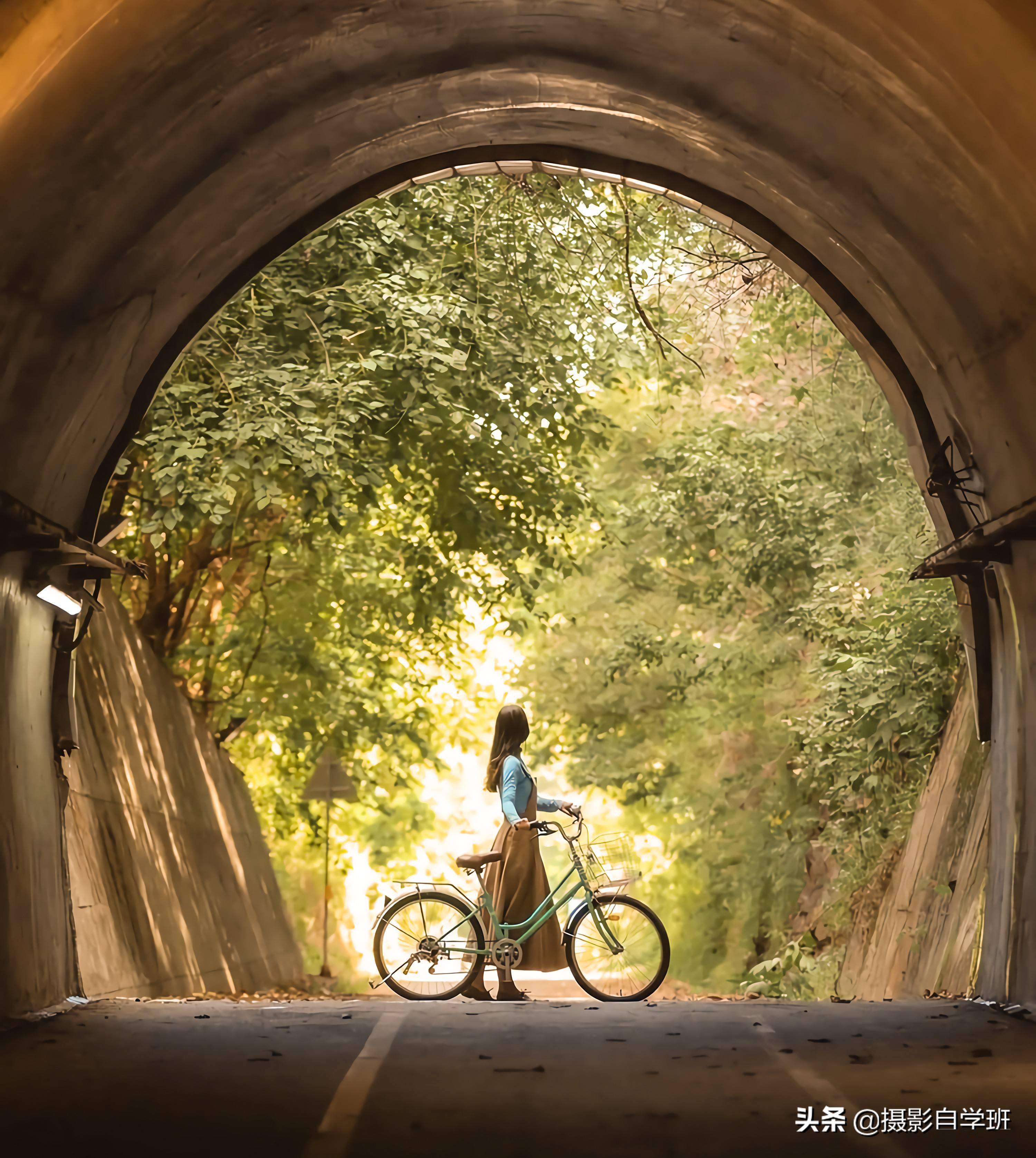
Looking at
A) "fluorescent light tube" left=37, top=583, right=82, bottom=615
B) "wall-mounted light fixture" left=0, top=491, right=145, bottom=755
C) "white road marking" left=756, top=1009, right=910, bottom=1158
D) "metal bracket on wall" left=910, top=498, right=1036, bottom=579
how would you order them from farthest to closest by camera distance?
1. "fluorescent light tube" left=37, top=583, right=82, bottom=615
2. "wall-mounted light fixture" left=0, top=491, right=145, bottom=755
3. "metal bracket on wall" left=910, top=498, right=1036, bottom=579
4. "white road marking" left=756, top=1009, right=910, bottom=1158

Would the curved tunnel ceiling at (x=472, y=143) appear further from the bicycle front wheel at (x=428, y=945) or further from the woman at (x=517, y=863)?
the bicycle front wheel at (x=428, y=945)

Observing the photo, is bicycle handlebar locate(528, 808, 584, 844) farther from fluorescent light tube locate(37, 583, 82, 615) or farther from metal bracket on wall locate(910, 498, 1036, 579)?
fluorescent light tube locate(37, 583, 82, 615)

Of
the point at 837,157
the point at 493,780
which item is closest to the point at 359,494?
the point at 493,780

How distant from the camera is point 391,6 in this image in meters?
7.23

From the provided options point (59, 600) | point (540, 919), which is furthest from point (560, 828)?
point (59, 600)

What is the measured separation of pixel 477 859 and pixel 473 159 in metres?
4.95

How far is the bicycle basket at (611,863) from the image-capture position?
10.1 metres

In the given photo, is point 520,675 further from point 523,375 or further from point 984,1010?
point 984,1010

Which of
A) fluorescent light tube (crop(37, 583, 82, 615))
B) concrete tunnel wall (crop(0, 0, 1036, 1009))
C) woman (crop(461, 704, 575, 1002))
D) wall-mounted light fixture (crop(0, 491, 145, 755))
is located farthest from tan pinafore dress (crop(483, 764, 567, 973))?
fluorescent light tube (crop(37, 583, 82, 615))

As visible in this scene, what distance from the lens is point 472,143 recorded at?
10.1m

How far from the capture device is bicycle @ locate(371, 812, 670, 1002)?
32.8ft

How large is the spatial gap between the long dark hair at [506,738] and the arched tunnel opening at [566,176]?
1.77m

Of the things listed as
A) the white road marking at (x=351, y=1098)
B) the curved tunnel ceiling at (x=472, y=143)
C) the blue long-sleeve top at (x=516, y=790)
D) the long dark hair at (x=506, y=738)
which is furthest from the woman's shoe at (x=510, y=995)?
the curved tunnel ceiling at (x=472, y=143)

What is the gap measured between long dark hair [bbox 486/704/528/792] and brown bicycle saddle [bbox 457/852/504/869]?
46 centimetres
